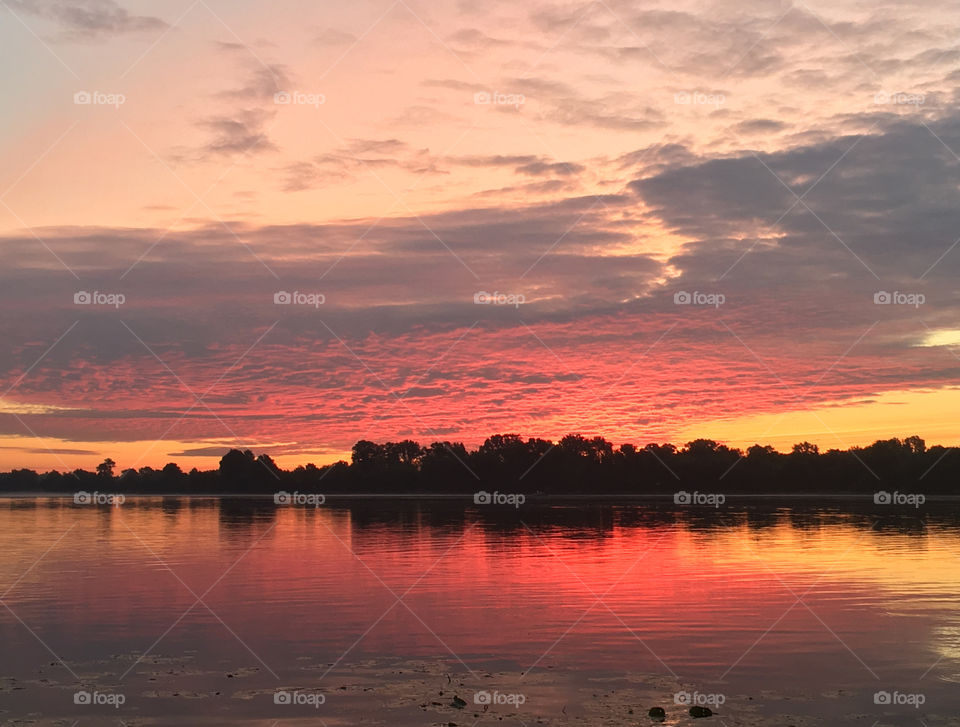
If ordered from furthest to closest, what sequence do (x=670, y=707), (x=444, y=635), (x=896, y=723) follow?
(x=444, y=635)
(x=670, y=707)
(x=896, y=723)

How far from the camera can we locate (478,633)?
1328 inches

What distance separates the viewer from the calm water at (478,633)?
949 inches

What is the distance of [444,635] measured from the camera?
109 feet

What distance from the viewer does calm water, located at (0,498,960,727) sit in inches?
949

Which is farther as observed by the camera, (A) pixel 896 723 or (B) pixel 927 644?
(B) pixel 927 644

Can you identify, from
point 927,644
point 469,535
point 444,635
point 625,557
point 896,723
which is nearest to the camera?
point 896,723

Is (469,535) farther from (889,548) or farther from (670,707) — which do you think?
(670,707)

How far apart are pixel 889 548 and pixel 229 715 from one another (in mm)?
53435

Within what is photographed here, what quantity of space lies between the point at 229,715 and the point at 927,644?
21.3 m

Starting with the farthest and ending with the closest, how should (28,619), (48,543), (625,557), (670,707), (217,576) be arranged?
(48,543) → (625,557) → (217,576) → (28,619) → (670,707)

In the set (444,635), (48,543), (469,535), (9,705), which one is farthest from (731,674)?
(48,543)

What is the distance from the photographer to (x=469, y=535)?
84.4 metres

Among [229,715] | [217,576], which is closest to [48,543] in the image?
[217,576]

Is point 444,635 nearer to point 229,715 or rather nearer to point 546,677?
point 546,677
